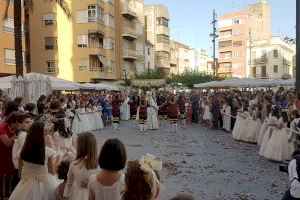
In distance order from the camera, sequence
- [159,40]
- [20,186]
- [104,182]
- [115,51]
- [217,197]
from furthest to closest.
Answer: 1. [159,40]
2. [115,51]
3. [217,197]
4. [20,186]
5. [104,182]

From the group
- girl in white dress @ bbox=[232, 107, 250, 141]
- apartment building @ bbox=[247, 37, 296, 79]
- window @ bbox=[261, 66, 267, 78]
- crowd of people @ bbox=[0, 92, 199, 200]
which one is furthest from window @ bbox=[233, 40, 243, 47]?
crowd of people @ bbox=[0, 92, 199, 200]

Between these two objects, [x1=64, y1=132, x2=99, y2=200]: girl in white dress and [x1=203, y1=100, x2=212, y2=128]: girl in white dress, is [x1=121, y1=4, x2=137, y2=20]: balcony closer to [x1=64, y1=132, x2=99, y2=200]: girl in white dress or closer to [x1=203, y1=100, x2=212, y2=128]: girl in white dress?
[x1=203, y1=100, x2=212, y2=128]: girl in white dress

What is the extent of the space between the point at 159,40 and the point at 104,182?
8356cm

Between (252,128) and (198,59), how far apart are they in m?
124

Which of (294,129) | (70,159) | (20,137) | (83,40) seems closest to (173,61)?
(83,40)

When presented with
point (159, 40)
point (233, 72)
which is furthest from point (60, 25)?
point (233, 72)

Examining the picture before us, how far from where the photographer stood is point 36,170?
5730 millimetres

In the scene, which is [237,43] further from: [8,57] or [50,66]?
[8,57]

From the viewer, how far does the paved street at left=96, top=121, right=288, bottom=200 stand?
9867mm

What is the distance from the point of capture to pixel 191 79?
62.5m

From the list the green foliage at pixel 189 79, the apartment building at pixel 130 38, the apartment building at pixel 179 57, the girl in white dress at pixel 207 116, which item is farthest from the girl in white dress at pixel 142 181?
the apartment building at pixel 179 57

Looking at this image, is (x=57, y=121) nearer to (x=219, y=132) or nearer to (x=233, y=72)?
(x=219, y=132)

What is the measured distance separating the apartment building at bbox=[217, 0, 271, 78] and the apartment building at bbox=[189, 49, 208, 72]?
18.1m

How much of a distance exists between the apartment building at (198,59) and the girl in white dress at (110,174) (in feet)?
400
